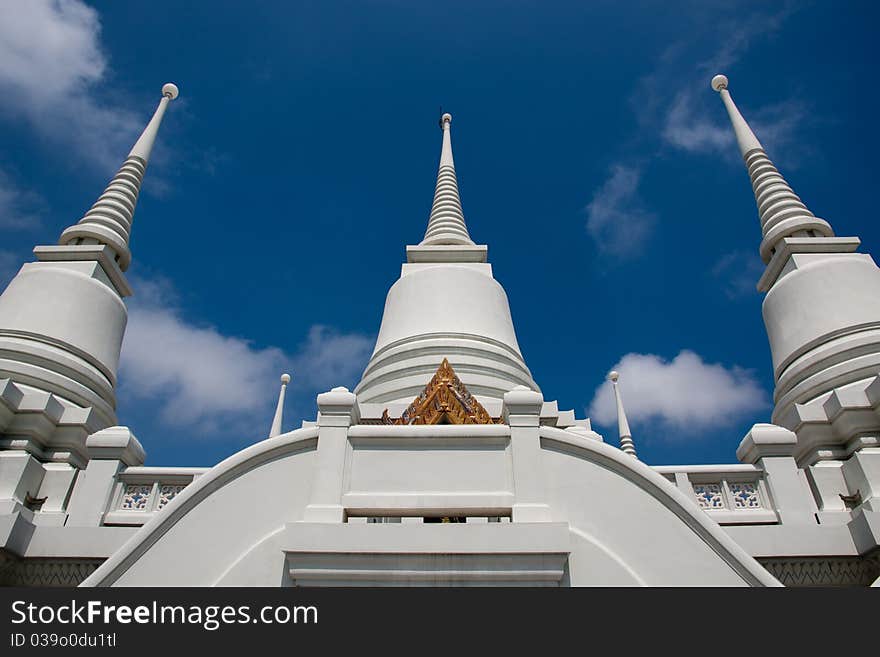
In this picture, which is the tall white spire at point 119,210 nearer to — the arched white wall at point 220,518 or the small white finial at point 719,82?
the arched white wall at point 220,518

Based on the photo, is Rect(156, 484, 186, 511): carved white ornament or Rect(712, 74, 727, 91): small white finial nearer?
Rect(156, 484, 186, 511): carved white ornament

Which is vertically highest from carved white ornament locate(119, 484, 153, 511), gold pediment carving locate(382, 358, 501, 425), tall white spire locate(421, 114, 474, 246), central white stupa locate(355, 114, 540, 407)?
tall white spire locate(421, 114, 474, 246)

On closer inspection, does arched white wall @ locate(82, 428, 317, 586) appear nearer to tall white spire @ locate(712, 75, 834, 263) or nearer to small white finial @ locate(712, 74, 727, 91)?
tall white spire @ locate(712, 75, 834, 263)

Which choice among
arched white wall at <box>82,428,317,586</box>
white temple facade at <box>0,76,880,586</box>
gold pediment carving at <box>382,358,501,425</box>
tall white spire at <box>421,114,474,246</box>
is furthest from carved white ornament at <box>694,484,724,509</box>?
tall white spire at <box>421,114,474,246</box>

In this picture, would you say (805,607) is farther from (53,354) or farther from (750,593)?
(53,354)

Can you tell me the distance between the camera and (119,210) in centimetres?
1588

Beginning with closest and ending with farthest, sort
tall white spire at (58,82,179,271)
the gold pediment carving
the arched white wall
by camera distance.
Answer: the arched white wall, the gold pediment carving, tall white spire at (58,82,179,271)

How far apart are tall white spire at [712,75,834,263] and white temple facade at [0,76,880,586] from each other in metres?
0.85

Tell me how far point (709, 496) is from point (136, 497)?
815 centimetres

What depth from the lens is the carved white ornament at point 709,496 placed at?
919 centimetres

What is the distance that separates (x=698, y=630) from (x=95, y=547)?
288 inches

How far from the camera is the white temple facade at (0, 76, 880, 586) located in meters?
6.99

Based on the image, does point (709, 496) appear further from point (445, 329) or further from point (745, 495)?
point (445, 329)

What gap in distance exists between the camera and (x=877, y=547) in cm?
838
